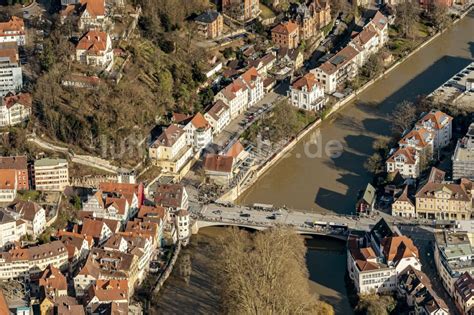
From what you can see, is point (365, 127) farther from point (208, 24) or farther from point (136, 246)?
point (136, 246)

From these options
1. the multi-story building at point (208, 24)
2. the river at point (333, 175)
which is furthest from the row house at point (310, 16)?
the river at point (333, 175)

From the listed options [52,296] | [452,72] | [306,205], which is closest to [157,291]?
[52,296]

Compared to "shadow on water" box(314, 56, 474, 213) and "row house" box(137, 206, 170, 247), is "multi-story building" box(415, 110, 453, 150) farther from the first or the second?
"row house" box(137, 206, 170, 247)

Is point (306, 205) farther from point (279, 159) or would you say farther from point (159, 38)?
point (159, 38)

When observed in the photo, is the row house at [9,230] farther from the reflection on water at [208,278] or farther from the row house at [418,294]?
the row house at [418,294]

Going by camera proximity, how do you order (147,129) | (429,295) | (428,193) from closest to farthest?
1. (429,295)
2. (428,193)
3. (147,129)

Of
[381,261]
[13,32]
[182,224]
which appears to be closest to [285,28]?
[13,32]
